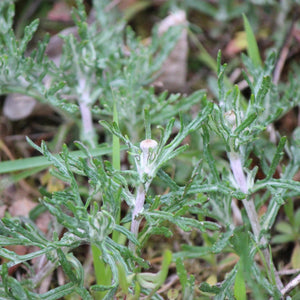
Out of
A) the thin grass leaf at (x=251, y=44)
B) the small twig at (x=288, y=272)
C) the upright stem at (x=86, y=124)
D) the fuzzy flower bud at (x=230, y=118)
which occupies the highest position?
the thin grass leaf at (x=251, y=44)

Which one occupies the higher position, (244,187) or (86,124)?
(244,187)

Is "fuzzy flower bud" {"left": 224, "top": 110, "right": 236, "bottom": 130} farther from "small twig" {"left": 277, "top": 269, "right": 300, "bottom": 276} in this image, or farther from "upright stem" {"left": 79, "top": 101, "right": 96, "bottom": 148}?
"upright stem" {"left": 79, "top": 101, "right": 96, "bottom": 148}

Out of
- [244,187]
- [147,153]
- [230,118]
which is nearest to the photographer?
[147,153]

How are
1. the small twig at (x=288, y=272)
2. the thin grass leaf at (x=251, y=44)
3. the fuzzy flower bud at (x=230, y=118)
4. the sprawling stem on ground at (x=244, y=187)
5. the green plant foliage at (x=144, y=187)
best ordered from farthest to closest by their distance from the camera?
the thin grass leaf at (x=251, y=44)
the small twig at (x=288, y=272)
the sprawling stem on ground at (x=244, y=187)
the fuzzy flower bud at (x=230, y=118)
the green plant foliage at (x=144, y=187)

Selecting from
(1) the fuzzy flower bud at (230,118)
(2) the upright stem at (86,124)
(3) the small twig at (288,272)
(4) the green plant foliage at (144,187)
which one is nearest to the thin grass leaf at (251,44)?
(4) the green plant foliage at (144,187)

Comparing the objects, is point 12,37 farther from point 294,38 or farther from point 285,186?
point 294,38

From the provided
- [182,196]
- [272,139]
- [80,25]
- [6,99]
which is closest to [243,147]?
[182,196]

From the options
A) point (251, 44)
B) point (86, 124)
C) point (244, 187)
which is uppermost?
point (251, 44)

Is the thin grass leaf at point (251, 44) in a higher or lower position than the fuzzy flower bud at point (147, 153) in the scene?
higher

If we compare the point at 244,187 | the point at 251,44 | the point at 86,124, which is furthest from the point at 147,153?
the point at 251,44

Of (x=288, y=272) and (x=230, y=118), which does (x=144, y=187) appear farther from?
(x=288, y=272)

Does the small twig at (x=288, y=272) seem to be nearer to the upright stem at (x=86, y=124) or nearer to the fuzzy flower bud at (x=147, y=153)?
the fuzzy flower bud at (x=147, y=153)
